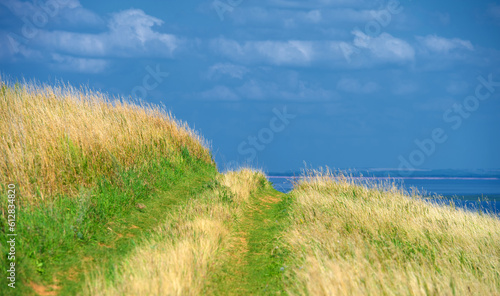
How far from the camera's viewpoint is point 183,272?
23.5 ft

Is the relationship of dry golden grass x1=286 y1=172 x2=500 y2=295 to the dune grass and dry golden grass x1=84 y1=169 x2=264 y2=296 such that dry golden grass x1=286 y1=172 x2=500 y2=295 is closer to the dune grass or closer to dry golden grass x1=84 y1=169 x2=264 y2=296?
dry golden grass x1=84 y1=169 x2=264 y2=296

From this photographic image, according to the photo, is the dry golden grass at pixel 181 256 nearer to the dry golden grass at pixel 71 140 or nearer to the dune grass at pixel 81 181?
the dune grass at pixel 81 181

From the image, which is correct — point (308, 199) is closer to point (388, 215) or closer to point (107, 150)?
point (388, 215)

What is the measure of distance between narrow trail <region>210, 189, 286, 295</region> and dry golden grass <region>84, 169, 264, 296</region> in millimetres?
252

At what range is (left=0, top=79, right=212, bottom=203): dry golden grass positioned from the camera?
34.3 ft

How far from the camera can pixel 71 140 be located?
1230cm

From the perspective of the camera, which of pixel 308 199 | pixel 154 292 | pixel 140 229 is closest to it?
pixel 154 292

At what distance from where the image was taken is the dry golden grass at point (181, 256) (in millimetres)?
6389

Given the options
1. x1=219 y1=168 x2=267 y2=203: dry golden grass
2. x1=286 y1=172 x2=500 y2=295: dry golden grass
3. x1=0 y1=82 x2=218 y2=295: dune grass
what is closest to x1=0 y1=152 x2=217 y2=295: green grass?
x1=0 y1=82 x2=218 y2=295: dune grass

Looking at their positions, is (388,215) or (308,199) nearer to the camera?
(388,215)

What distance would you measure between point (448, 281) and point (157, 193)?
29.4 feet

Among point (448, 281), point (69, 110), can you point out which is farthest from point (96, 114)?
point (448, 281)

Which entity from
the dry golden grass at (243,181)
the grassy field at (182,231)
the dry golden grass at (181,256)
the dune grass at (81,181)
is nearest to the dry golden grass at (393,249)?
the grassy field at (182,231)

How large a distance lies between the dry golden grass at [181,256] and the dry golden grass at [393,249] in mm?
1651
